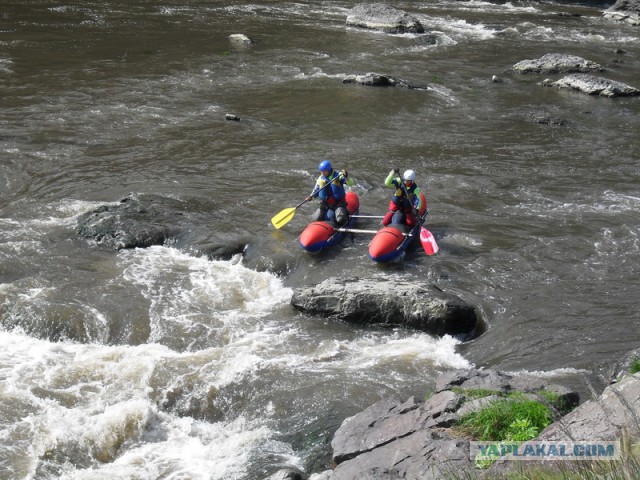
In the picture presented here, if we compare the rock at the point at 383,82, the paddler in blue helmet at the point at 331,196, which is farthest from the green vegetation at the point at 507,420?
the rock at the point at 383,82

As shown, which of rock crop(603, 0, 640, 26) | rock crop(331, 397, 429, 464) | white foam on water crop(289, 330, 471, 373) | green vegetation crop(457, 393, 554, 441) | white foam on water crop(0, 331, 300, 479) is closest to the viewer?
green vegetation crop(457, 393, 554, 441)

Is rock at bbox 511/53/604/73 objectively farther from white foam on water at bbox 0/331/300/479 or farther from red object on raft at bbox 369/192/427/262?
white foam on water at bbox 0/331/300/479

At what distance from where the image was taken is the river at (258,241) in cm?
793

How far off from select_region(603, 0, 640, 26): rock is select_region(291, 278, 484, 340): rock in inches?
1046

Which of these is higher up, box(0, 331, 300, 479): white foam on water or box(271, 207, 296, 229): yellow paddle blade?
box(271, 207, 296, 229): yellow paddle blade

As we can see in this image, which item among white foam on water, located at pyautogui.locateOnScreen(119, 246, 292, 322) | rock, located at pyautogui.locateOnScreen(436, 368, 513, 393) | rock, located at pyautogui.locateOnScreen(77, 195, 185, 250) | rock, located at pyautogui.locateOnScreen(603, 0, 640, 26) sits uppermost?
rock, located at pyautogui.locateOnScreen(603, 0, 640, 26)

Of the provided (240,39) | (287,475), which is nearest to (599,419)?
(287,475)

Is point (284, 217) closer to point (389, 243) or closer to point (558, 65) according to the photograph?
point (389, 243)

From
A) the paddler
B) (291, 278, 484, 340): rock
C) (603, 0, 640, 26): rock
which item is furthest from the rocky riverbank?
(603, 0, 640, 26): rock

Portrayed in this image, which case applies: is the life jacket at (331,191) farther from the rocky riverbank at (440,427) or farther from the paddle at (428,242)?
the rocky riverbank at (440,427)

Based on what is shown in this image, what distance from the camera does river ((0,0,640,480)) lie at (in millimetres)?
7934

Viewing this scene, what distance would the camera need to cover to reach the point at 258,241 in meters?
11.9

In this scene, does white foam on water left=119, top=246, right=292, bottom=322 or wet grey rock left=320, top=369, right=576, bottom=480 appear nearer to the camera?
wet grey rock left=320, top=369, right=576, bottom=480

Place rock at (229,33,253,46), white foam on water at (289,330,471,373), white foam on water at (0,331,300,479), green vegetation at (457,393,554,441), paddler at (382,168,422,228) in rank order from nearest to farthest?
green vegetation at (457,393,554,441), white foam on water at (0,331,300,479), white foam on water at (289,330,471,373), paddler at (382,168,422,228), rock at (229,33,253,46)
